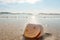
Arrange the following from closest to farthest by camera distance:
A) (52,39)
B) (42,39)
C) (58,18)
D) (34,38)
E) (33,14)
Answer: (34,38), (42,39), (52,39), (33,14), (58,18)

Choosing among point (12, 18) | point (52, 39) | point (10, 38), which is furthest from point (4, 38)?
point (12, 18)

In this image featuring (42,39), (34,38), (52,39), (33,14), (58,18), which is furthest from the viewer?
(58,18)

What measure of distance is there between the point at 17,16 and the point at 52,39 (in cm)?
306

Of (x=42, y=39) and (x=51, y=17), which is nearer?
(x=42, y=39)

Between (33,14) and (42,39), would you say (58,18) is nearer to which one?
(33,14)

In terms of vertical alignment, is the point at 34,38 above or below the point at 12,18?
above

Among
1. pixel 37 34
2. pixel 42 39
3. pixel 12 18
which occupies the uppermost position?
pixel 37 34

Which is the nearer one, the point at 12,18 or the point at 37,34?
the point at 37,34

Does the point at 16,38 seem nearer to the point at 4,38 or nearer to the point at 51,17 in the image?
the point at 4,38

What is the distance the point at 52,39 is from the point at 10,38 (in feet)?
2.78

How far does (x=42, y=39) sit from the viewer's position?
2645 mm

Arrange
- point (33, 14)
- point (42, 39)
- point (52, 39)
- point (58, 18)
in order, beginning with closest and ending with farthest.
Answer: point (42, 39) < point (52, 39) < point (33, 14) < point (58, 18)

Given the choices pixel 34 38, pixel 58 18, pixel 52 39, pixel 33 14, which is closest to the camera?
pixel 34 38

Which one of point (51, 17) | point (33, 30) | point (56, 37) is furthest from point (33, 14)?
point (33, 30)
